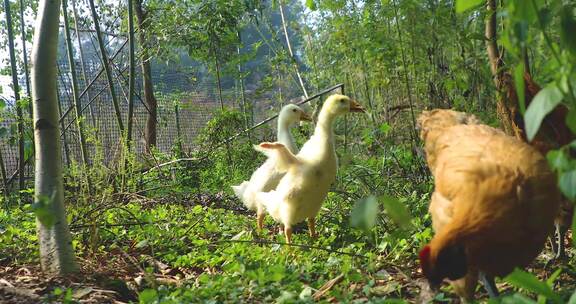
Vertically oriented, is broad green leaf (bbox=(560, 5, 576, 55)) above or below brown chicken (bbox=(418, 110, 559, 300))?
above

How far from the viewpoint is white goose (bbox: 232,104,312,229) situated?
504cm

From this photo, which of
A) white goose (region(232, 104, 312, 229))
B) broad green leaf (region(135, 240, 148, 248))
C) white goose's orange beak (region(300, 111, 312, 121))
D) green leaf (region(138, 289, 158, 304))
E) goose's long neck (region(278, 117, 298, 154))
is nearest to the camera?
green leaf (region(138, 289, 158, 304))

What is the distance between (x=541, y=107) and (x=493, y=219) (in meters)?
0.93

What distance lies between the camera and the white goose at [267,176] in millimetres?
5043

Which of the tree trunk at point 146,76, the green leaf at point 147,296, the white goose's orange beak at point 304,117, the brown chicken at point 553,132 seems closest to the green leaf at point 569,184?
the brown chicken at point 553,132

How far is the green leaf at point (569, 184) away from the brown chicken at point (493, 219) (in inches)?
32.9

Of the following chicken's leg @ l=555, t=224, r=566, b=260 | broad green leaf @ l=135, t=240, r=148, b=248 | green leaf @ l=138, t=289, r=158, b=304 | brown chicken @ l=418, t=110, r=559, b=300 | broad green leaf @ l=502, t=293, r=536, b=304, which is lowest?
chicken's leg @ l=555, t=224, r=566, b=260

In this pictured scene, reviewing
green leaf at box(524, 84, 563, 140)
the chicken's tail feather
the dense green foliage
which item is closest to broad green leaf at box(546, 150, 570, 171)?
the dense green foliage

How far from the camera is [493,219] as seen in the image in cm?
221

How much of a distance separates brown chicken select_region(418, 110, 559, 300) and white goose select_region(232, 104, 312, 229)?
2587 mm

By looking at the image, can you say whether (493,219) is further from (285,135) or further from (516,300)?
(285,135)

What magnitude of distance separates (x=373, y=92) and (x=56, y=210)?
16.7 feet

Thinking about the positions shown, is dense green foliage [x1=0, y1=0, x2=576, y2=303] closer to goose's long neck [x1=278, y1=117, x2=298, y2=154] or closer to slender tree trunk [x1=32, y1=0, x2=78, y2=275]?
slender tree trunk [x1=32, y1=0, x2=78, y2=275]

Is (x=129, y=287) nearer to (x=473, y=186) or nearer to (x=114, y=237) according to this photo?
(x=114, y=237)
